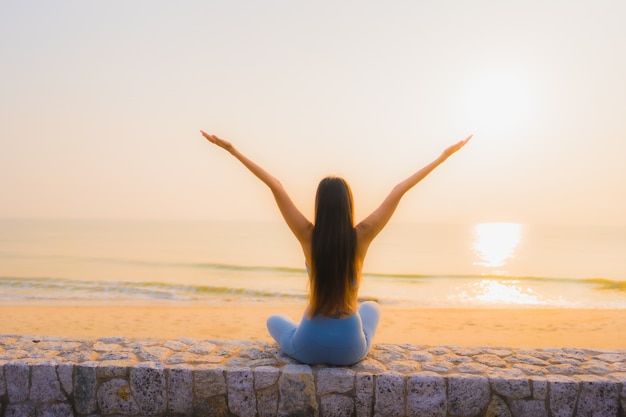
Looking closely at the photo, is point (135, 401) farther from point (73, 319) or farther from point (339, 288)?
point (73, 319)

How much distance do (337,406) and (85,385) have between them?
1857 mm

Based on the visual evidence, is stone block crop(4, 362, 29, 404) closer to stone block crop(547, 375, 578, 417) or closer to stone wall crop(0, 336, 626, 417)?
stone wall crop(0, 336, 626, 417)

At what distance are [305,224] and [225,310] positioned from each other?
939 cm

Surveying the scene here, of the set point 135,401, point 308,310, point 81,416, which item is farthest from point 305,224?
point 81,416

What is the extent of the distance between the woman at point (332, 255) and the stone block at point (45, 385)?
1732mm

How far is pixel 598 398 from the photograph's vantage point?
12.1 feet

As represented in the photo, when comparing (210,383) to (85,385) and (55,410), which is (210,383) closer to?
(85,385)

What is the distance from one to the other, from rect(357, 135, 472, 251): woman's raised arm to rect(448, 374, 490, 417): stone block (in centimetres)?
116

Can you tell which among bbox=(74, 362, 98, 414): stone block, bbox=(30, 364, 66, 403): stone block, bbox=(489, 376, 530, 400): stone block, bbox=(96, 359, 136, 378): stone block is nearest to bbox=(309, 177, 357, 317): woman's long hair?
bbox=(489, 376, 530, 400): stone block

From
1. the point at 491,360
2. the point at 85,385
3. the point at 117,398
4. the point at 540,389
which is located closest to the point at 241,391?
the point at 117,398

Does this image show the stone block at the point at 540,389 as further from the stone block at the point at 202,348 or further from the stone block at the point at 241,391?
the stone block at the point at 202,348

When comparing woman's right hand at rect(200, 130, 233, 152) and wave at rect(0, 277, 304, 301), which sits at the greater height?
woman's right hand at rect(200, 130, 233, 152)

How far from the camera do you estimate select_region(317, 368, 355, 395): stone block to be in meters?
3.73

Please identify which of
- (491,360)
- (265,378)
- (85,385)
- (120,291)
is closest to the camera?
(265,378)
